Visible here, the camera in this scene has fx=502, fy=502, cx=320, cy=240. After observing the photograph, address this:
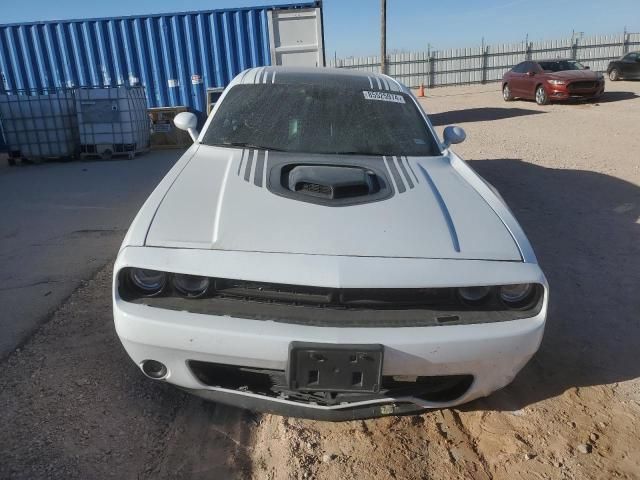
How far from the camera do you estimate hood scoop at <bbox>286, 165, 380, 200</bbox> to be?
7.91 feet

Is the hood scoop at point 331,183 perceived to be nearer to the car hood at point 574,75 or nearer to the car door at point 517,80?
the car hood at point 574,75

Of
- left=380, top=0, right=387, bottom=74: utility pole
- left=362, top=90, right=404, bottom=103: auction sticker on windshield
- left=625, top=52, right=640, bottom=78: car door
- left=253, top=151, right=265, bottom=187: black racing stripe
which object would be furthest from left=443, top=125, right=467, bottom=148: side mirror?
left=625, top=52, right=640, bottom=78: car door

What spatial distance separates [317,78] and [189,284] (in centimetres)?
218

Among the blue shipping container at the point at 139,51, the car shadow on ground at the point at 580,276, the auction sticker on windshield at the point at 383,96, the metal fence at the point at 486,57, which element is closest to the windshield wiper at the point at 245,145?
the auction sticker on windshield at the point at 383,96

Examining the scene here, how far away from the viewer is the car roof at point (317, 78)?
11.8 feet

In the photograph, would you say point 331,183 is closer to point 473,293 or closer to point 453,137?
point 473,293

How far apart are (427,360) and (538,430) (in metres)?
0.84

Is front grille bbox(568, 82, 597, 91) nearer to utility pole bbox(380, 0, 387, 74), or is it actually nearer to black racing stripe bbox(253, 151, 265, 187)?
utility pole bbox(380, 0, 387, 74)

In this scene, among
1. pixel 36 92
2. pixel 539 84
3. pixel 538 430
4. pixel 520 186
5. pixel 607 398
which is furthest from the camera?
pixel 539 84

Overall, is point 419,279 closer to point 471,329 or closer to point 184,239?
point 471,329

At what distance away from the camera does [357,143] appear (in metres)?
3.12

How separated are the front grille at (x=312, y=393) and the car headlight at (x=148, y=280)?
34 centimetres

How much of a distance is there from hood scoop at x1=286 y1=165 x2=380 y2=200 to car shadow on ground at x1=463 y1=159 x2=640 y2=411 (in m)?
1.21

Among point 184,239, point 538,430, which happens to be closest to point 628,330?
point 538,430
